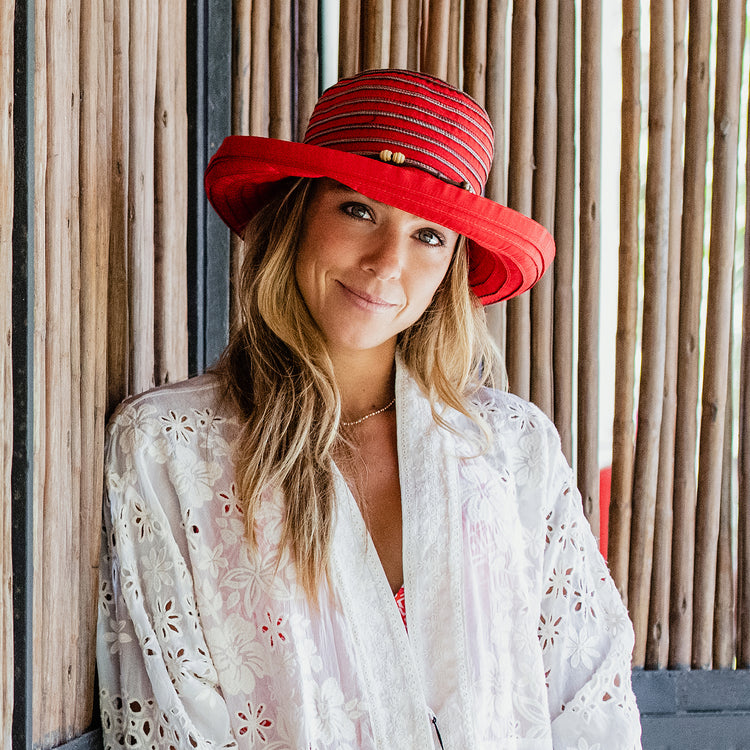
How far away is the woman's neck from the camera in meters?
1.65

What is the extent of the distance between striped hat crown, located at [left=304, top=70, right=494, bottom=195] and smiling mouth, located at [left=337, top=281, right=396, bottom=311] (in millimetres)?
231

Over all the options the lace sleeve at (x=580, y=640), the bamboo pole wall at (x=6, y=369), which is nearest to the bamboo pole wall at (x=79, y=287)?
the bamboo pole wall at (x=6, y=369)

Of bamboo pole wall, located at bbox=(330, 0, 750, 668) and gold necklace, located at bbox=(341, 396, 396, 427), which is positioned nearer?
gold necklace, located at bbox=(341, 396, 396, 427)

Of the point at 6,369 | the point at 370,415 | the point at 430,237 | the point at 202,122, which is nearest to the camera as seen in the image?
the point at 6,369

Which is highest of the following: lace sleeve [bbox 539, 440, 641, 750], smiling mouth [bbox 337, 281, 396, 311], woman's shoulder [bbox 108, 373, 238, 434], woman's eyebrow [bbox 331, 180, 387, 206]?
woman's eyebrow [bbox 331, 180, 387, 206]

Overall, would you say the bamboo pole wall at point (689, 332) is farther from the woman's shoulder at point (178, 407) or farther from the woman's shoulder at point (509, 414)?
the woman's shoulder at point (178, 407)

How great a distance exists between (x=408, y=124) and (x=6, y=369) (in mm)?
749

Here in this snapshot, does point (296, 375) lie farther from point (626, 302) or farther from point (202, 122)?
point (626, 302)

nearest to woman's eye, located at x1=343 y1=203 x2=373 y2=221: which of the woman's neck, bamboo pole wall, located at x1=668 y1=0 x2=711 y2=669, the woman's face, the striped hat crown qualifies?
the woman's face

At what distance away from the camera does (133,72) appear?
1491 millimetres

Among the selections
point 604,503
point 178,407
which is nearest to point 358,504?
point 178,407

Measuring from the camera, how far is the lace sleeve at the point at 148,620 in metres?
1.31

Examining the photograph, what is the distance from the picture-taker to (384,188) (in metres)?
1.37

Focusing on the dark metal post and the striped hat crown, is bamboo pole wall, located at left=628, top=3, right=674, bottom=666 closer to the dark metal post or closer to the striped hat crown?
the striped hat crown
